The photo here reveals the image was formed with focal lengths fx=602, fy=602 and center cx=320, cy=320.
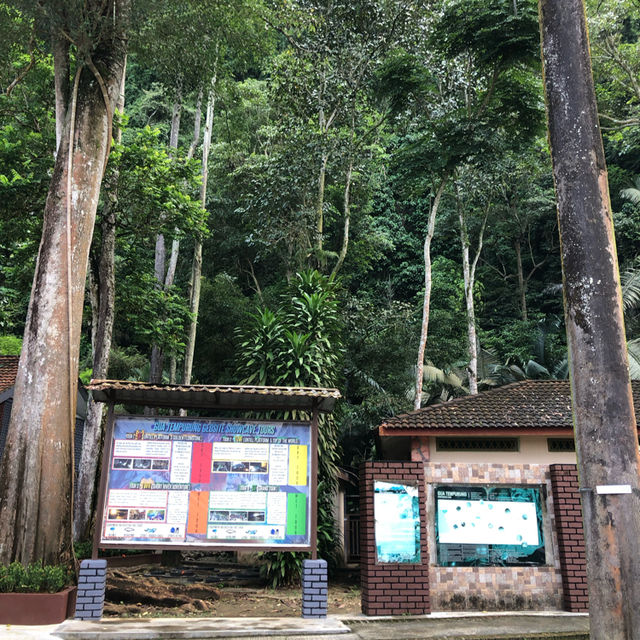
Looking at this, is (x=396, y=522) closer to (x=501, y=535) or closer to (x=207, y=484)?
(x=501, y=535)

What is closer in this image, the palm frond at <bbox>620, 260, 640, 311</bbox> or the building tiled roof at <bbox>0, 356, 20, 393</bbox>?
the building tiled roof at <bbox>0, 356, 20, 393</bbox>

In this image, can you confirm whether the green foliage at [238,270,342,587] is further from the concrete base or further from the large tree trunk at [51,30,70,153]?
the large tree trunk at [51,30,70,153]

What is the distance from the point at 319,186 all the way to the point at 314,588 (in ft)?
44.2

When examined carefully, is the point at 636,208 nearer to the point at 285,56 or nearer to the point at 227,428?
the point at 285,56

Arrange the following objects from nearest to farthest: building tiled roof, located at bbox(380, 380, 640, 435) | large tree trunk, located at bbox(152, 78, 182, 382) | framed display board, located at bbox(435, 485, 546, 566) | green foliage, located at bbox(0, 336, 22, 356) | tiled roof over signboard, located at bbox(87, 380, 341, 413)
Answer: tiled roof over signboard, located at bbox(87, 380, 341, 413)
framed display board, located at bbox(435, 485, 546, 566)
building tiled roof, located at bbox(380, 380, 640, 435)
large tree trunk, located at bbox(152, 78, 182, 382)
green foliage, located at bbox(0, 336, 22, 356)

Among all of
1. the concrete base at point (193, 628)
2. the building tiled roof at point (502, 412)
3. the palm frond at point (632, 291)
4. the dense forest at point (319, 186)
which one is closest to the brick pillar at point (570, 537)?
the building tiled roof at point (502, 412)

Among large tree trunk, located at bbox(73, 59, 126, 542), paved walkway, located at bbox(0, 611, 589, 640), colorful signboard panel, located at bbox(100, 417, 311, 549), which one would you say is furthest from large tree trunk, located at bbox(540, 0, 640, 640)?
large tree trunk, located at bbox(73, 59, 126, 542)

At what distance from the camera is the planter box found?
21.8 feet

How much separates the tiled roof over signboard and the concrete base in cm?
259

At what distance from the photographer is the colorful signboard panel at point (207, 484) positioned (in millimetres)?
7551

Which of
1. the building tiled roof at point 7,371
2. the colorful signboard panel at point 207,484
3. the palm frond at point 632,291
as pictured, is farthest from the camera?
the palm frond at point 632,291

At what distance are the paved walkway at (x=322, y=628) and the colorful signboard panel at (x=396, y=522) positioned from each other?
31.1 inches

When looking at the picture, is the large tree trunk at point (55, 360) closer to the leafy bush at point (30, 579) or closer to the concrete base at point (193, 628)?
the leafy bush at point (30, 579)

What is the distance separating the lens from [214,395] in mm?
7898
